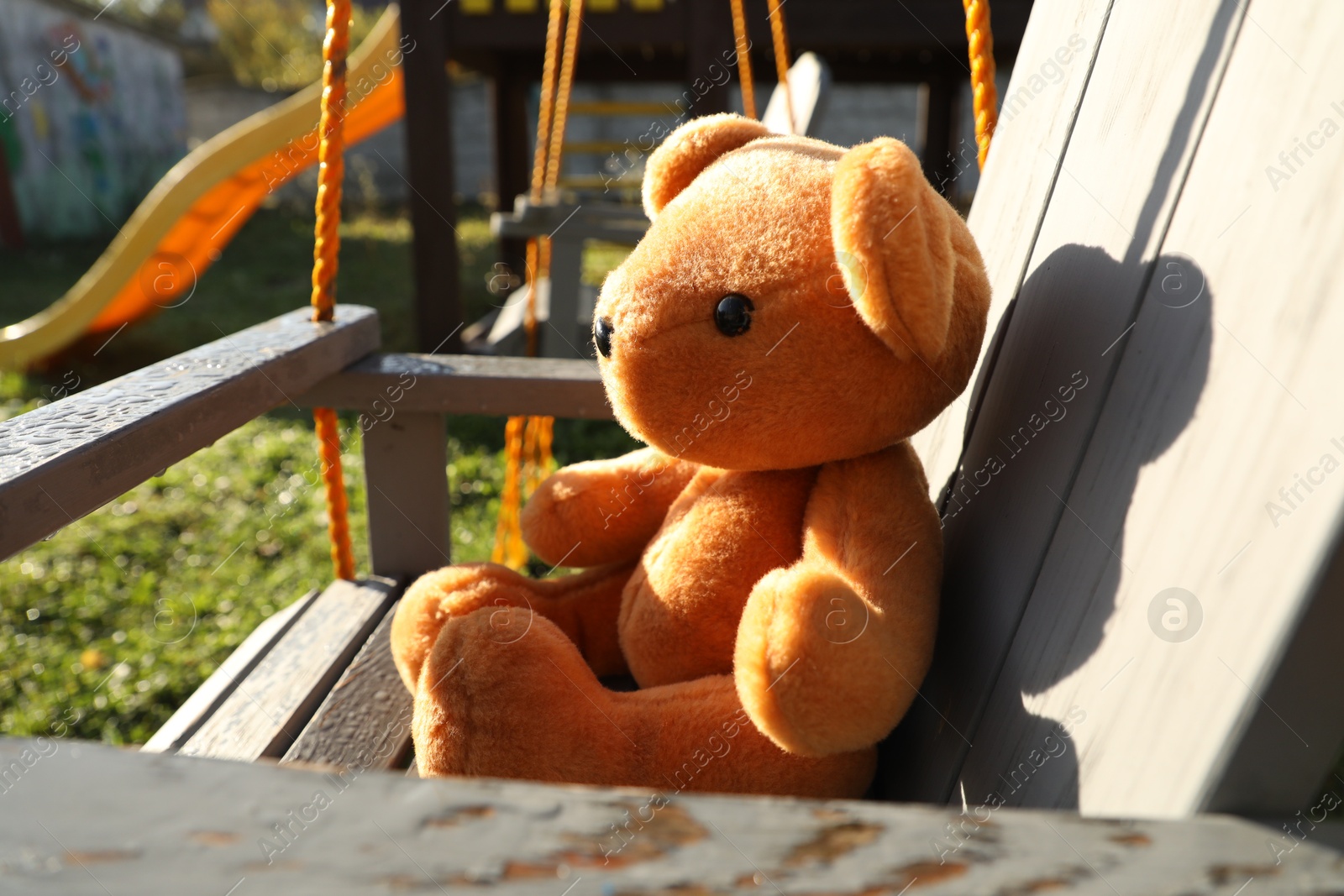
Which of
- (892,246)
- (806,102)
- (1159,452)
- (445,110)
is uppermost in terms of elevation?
(445,110)

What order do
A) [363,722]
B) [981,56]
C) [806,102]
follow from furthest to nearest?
[806,102] → [363,722] → [981,56]

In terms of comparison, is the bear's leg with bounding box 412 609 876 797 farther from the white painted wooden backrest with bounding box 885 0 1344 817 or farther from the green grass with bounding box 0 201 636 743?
the green grass with bounding box 0 201 636 743

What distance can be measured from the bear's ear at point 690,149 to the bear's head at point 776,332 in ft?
0.43

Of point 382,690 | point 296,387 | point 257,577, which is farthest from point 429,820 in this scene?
point 257,577

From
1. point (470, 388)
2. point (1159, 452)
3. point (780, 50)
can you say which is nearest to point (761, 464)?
point (1159, 452)

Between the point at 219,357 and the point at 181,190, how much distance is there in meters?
5.39

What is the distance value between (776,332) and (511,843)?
1.91 ft

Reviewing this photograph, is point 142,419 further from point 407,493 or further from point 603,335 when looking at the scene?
Answer: point 407,493

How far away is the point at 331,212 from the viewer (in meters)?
1.42

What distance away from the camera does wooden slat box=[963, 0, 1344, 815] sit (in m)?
0.51

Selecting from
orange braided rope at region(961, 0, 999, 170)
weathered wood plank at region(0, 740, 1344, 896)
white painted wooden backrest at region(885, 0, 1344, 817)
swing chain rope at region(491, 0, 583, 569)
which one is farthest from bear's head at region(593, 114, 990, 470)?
swing chain rope at region(491, 0, 583, 569)

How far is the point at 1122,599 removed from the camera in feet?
2.23

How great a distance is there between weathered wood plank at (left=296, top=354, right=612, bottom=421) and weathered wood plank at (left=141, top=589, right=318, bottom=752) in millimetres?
362

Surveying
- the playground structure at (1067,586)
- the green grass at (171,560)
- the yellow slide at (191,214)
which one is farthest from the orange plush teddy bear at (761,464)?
the yellow slide at (191,214)
